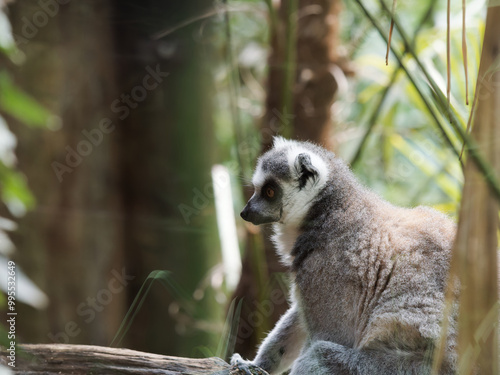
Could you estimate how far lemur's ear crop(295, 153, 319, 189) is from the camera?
3104mm

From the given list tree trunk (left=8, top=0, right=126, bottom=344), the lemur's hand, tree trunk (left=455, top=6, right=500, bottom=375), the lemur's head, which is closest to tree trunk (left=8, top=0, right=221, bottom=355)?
tree trunk (left=8, top=0, right=126, bottom=344)

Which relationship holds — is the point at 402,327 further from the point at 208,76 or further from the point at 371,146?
the point at 371,146

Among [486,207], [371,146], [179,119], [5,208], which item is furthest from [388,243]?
[371,146]

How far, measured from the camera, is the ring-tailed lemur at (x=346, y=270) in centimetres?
245

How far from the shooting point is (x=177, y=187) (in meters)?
4.50

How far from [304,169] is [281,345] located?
1.11 meters

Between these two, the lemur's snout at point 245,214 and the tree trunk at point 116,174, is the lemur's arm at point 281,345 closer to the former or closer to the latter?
the lemur's snout at point 245,214

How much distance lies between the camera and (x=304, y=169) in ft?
10.4

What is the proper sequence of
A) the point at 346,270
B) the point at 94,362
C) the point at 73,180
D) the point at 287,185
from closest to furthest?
the point at 94,362 < the point at 346,270 < the point at 287,185 < the point at 73,180

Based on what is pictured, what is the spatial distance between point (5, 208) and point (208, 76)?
6.81ft

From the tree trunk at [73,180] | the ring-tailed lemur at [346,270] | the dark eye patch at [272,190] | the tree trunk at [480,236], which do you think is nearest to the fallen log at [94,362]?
the ring-tailed lemur at [346,270]

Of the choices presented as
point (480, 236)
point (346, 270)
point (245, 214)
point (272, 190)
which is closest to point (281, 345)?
point (346, 270)

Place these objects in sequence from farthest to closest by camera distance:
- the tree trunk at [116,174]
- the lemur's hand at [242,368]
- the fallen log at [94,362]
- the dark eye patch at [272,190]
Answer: the tree trunk at [116,174] → the dark eye patch at [272,190] → the lemur's hand at [242,368] → the fallen log at [94,362]

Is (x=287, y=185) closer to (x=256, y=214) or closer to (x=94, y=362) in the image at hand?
(x=256, y=214)
